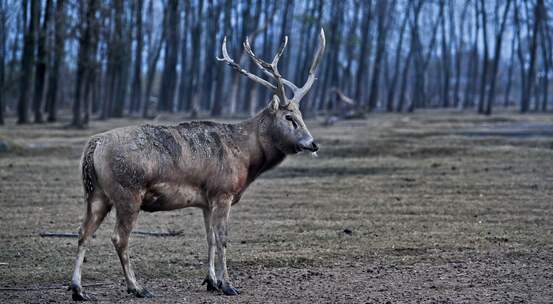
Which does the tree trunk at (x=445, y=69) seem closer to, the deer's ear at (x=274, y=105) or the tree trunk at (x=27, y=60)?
the tree trunk at (x=27, y=60)

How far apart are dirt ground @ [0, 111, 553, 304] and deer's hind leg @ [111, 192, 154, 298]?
19cm

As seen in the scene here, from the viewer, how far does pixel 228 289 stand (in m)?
9.79

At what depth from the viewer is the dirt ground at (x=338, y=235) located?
395 inches

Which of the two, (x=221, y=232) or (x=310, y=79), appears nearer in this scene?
(x=221, y=232)

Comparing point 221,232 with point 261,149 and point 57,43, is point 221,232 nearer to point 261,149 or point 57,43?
point 261,149

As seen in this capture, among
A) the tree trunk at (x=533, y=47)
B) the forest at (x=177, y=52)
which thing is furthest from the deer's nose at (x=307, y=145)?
the tree trunk at (x=533, y=47)

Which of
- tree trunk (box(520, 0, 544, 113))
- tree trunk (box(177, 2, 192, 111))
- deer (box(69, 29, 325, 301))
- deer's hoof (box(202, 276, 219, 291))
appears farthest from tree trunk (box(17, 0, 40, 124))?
deer's hoof (box(202, 276, 219, 291))

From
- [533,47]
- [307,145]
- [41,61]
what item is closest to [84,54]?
[41,61]

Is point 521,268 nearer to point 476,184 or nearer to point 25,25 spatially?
point 476,184

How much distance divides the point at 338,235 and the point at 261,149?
→ 357 centimetres

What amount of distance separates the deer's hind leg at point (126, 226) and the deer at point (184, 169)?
0.04 feet

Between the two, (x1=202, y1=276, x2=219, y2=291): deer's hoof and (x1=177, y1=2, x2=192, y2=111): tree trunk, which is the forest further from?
(x1=202, y1=276, x2=219, y2=291): deer's hoof

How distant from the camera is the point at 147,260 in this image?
11.7 m

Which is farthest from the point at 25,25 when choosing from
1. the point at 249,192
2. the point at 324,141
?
the point at 249,192
